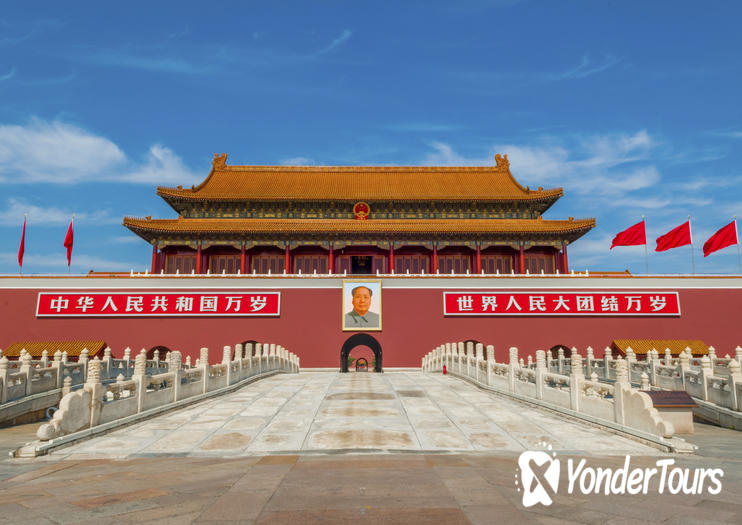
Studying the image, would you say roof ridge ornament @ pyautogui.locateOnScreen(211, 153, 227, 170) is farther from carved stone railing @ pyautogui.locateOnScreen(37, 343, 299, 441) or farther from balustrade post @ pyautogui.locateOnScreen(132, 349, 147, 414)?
balustrade post @ pyautogui.locateOnScreen(132, 349, 147, 414)

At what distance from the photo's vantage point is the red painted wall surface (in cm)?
2478

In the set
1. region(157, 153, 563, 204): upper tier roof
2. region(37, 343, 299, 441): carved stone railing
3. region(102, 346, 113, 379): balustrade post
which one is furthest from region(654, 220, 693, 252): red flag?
region(102, 346, 113, 379): balustrade post

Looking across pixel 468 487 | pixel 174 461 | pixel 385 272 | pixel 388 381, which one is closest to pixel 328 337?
pixel 385 272

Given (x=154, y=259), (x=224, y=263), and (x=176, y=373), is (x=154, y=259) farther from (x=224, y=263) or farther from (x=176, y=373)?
(x=176, y=373)

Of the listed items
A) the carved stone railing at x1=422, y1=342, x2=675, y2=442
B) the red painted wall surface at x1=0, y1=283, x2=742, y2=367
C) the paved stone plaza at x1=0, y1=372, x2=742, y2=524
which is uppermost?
the red painted wall surface at x1=0, y1=283, x2=742, y2=367

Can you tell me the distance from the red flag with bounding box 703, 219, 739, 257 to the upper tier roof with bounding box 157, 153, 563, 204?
7.93 m

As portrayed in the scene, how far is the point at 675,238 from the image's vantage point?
80.4 ft

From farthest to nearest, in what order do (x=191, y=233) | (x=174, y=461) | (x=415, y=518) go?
1. (x=191, y=233)
2. (x=174, y=461)
3. (x=415, y=518)

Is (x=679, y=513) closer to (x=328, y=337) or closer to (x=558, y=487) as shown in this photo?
(x=558, y=487)

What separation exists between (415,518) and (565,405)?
22.6ft

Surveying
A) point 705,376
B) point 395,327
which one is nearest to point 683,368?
point 705,376

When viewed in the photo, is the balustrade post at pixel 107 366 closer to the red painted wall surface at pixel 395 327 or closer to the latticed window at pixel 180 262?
the red painted wall surface at pixel 395 327

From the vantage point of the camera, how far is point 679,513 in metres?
4.43

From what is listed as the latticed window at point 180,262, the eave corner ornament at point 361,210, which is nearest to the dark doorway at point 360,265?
the eave corner ornament at point 361,210
